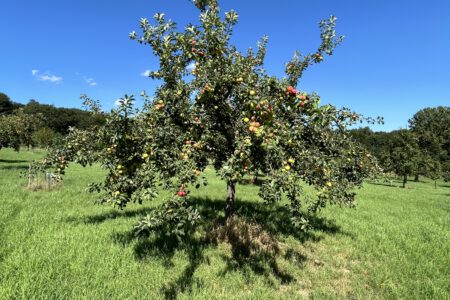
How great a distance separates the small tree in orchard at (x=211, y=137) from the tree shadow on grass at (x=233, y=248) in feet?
4.37

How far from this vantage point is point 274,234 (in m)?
10.6

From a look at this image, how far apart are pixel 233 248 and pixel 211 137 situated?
3.42 metres

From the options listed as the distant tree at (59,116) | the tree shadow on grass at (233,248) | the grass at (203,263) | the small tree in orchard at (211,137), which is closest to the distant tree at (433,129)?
the grass at (203,263)

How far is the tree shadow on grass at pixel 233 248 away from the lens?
7383 millimetres

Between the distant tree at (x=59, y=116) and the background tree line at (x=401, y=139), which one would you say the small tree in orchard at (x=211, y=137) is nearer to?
the background tree line at (x=401, y=139)

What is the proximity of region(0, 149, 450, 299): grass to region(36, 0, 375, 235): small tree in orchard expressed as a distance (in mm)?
1336

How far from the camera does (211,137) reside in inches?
286

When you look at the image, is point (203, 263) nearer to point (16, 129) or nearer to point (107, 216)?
point (107, 216)

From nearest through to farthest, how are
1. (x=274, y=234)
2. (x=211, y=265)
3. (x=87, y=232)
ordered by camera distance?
1. (x=211, y=265)
2. (x=87, y=232)
3. (x=274, y=234)

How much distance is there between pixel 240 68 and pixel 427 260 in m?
7.57

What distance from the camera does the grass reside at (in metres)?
6.35

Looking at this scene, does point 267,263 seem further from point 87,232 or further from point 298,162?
point 87,232

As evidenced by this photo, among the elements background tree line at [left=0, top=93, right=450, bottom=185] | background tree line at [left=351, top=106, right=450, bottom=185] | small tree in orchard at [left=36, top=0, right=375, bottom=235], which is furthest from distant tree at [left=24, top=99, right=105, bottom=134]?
small tree in orchard at [left=36, top=0, right=375, bottom=235]

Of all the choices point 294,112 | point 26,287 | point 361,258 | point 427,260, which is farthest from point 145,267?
point 427,260
